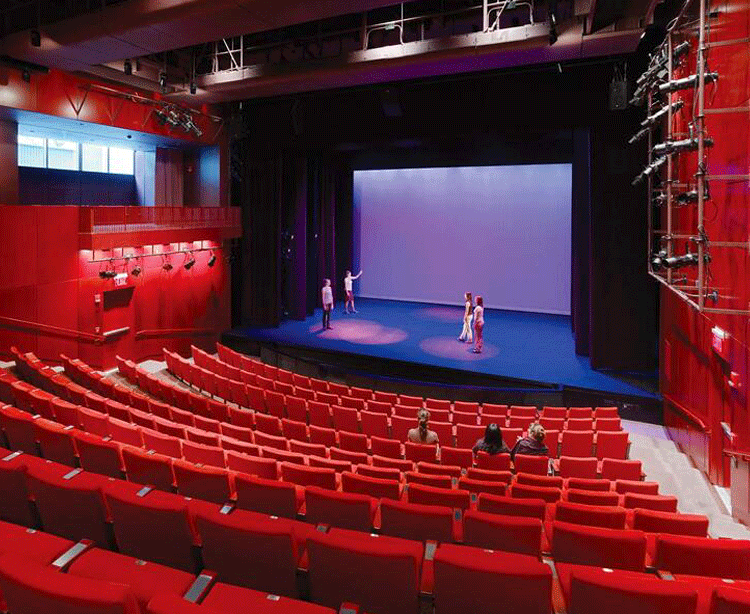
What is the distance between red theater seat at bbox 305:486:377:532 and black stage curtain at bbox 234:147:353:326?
13.0 m

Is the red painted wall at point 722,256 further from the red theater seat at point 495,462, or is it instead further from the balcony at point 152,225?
the balcony at point 152,225

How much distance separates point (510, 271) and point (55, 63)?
42.1ft

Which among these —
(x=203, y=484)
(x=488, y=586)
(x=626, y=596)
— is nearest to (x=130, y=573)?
(x=203, y=484)

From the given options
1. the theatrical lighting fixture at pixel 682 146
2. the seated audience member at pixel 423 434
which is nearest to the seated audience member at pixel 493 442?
the seated audience member at pixel 423 434

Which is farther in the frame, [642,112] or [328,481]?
[642,112]

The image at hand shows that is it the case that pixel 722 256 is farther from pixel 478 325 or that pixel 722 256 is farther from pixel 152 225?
pixel 152 225

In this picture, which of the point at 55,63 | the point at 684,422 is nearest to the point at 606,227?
the point at 684,422

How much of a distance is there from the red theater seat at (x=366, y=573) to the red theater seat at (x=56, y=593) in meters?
0.90

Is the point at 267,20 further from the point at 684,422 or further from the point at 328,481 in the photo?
the point at 684,422

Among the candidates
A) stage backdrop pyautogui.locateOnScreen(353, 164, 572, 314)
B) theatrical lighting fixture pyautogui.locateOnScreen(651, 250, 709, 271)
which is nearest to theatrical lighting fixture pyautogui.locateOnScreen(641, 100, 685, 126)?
theatrical lighting fixture pyautogui.locateOnScreen(651, 250, 709, 271)

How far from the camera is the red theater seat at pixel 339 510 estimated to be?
12.0 feet

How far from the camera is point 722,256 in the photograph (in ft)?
22.4

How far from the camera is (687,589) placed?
8.00 ft

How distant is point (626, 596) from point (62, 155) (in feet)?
54.1
